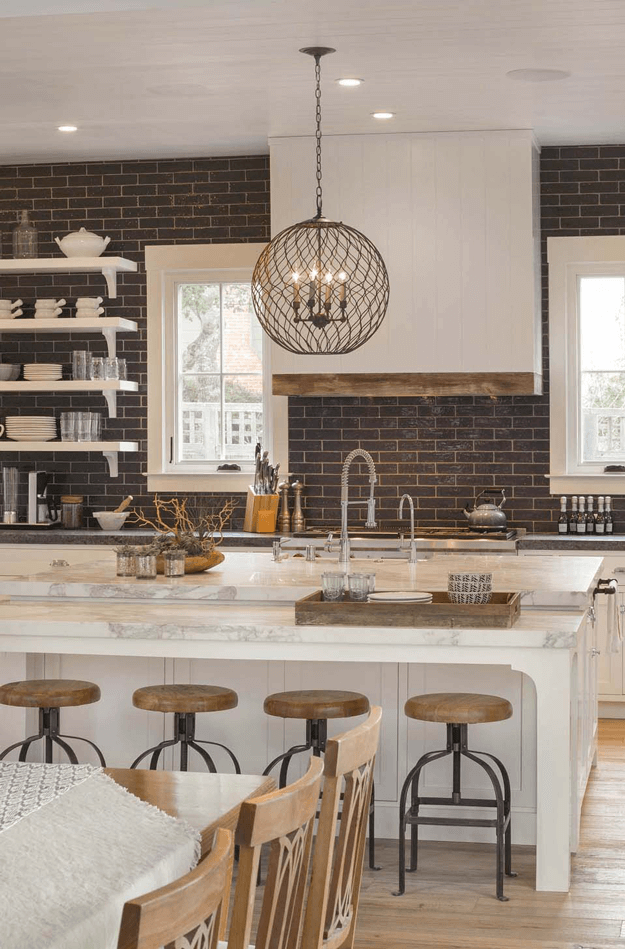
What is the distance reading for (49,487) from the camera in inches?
307

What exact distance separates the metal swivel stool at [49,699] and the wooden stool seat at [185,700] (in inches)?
7.7

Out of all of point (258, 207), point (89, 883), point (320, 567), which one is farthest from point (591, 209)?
point (89, 883)

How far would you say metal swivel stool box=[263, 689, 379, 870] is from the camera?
404 cm

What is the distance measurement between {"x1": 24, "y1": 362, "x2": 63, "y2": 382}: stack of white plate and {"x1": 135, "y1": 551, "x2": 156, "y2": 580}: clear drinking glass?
9.91 feet

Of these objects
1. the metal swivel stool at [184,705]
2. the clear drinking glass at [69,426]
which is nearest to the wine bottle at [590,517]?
the clear drinking glass at [69,426]

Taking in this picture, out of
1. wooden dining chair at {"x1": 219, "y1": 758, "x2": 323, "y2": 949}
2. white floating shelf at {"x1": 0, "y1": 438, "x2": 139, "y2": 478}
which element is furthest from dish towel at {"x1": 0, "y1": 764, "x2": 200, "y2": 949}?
white floating shelf at {"x1": 0, "y1": 438, "x2": 139, "y2": 478}

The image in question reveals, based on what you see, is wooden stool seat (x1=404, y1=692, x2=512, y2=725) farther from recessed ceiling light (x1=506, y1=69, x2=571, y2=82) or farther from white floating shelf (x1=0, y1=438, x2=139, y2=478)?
white floating shelf (x1=0, y1=438, x2=139, y2=478)

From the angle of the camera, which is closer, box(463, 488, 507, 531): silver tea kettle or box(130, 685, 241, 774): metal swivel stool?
box(130, 685, 241, 774): metal swivel stool

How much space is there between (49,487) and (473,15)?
13.6 feet

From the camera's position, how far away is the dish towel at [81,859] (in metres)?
1.74

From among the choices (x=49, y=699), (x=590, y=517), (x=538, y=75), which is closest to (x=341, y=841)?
(x=49, y=699)

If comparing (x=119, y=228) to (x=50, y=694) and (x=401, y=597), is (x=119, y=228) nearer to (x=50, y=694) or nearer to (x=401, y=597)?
(x=50, y=694)

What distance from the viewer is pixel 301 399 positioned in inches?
294

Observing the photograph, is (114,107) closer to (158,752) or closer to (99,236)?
(99,236)
